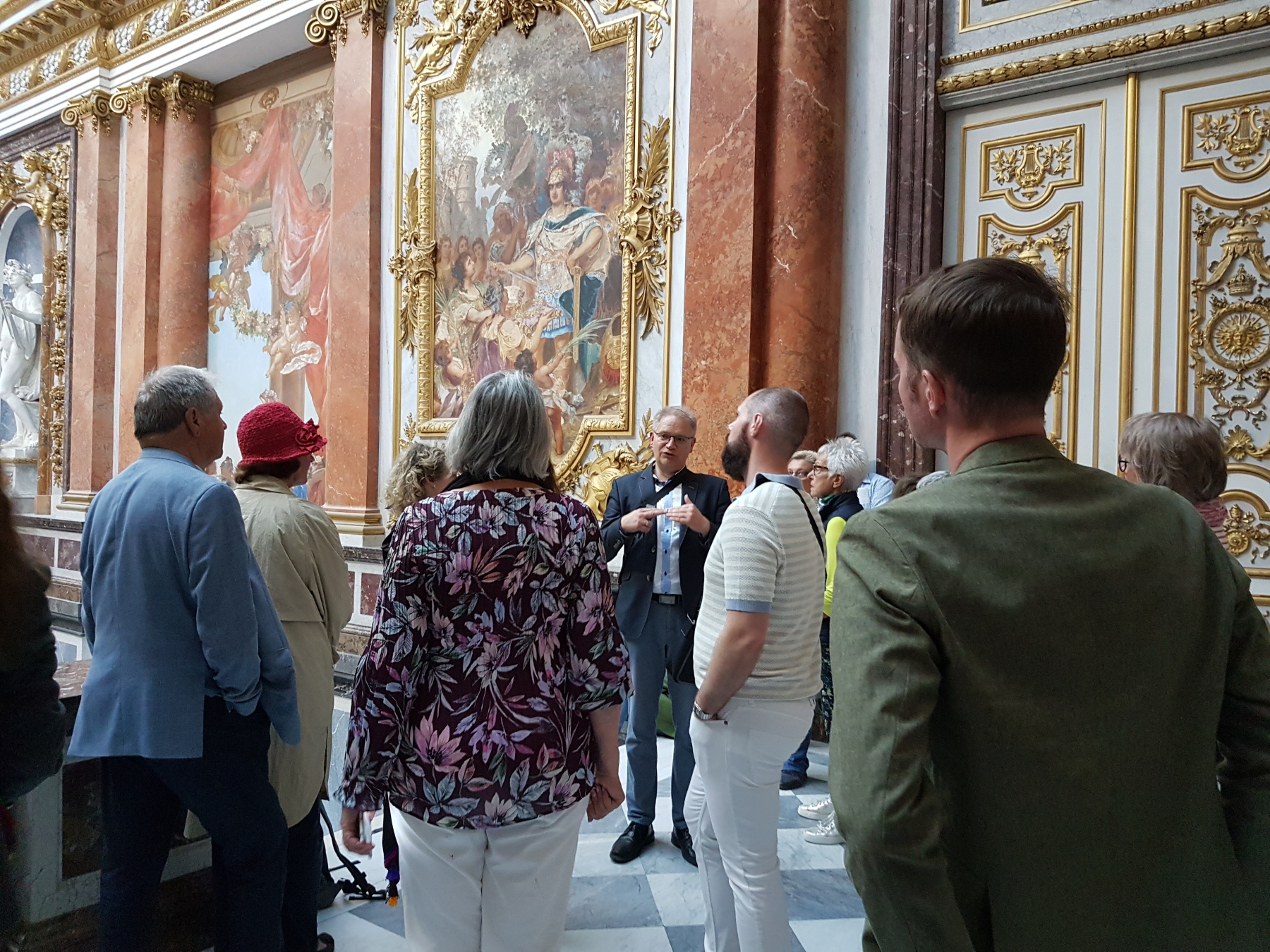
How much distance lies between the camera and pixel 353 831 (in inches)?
83.1

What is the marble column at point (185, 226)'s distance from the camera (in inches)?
434

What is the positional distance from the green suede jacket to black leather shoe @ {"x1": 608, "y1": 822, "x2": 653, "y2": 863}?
300 centimetres

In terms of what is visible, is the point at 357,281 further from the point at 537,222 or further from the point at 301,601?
the point at 301,601

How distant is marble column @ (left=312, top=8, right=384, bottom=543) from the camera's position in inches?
334

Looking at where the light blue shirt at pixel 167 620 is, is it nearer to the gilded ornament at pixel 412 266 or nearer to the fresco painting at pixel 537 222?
the fresco painting at pixel 537 222

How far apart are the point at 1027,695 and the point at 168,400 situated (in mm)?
2368

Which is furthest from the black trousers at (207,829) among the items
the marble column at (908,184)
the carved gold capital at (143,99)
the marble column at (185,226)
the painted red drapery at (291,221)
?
the carved gold capital at (143,99)

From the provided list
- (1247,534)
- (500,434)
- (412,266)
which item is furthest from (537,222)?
(500,434)

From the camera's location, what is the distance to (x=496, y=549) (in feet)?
6.56

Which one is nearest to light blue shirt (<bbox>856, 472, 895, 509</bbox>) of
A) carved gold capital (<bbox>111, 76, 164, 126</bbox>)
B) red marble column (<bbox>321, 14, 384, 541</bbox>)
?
red marble column (<bbox>321, 14, 384, 541</bbox>)

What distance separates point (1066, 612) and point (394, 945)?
288cm

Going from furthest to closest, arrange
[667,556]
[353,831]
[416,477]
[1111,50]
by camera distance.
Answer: [1111,50] → [667,556] → [416,477] → [353,831]

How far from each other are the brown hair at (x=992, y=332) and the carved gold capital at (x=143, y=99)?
41.0ft

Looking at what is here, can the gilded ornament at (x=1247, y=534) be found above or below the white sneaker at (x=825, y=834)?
above
